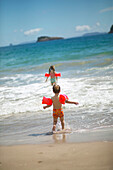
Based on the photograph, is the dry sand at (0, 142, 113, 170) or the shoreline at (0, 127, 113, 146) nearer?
the dry sand at (0, 142, 113, 170)

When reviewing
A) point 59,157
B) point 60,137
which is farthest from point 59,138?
point 59,157

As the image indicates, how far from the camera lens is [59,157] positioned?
2855 mm

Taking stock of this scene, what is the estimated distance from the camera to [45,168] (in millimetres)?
2588

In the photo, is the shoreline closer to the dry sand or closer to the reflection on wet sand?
the reflection on wet sand

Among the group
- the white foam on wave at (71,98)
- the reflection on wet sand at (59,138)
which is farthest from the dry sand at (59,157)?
the white foam on wave at (71,98)

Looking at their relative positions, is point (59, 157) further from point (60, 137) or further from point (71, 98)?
point (71, 98)

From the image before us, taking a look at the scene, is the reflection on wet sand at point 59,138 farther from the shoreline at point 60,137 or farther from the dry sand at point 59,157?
the dry sand at point 59,157

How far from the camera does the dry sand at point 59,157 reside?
101 inches

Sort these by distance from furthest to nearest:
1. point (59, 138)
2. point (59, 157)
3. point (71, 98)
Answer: point (71, 98)
point (59, 138)
point (59, 157)

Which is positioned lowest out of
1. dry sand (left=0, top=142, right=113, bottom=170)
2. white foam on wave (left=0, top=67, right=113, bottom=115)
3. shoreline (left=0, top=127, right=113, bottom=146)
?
shoreline (left=0, top=127, right=113, bottom=146)

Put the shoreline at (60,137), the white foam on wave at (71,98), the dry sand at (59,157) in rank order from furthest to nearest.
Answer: the white foam on wave at (71,98) → the shoreline at (60,137) → the dry sand at (59,157)

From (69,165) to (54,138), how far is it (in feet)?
4.45

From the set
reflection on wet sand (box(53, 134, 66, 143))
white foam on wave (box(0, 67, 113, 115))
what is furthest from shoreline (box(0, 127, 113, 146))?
white foam on wave (box(0, 67, 113, 115))

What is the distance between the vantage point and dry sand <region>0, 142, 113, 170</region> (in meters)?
2.56
